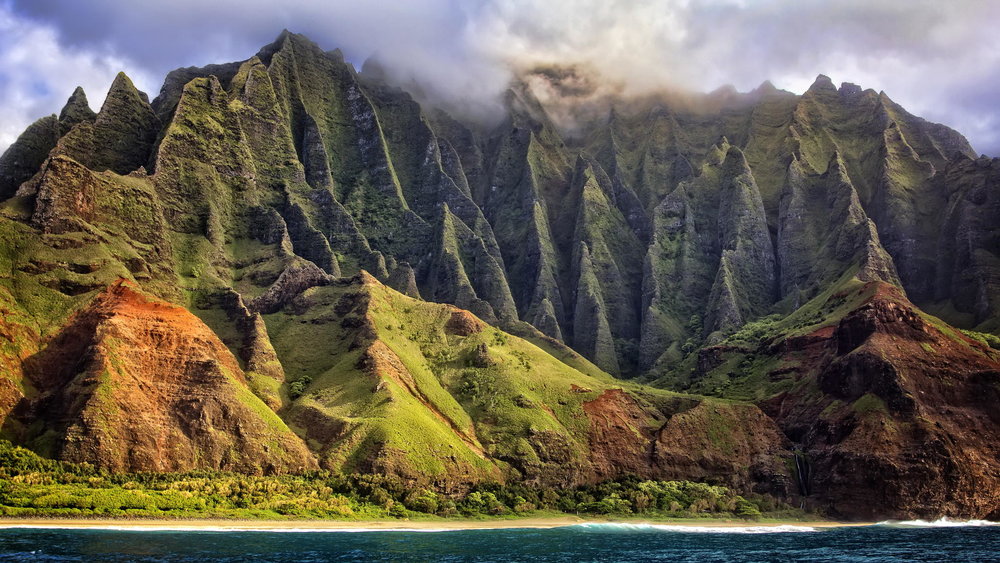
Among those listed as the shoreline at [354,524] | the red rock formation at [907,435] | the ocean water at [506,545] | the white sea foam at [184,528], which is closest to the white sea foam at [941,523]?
the red rock formation at [907,435]

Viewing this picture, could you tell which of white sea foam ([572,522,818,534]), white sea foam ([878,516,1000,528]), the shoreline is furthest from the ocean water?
white sea foam ([878,516,1000,528])

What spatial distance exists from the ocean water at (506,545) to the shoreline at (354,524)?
3959 millimetres

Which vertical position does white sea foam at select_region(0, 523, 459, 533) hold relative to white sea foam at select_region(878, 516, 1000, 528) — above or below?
below

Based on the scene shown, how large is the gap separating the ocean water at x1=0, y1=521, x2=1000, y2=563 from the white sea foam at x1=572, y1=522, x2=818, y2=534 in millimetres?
1931

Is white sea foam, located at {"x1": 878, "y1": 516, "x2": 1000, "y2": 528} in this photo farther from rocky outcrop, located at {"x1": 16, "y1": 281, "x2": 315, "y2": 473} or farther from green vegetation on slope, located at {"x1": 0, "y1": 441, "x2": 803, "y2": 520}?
rocky outcrop, located at {"x1": 16, "y1": 281, "x2": 315, "y2": 473}

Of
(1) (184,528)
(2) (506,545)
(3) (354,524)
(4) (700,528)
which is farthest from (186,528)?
(4) (700,528)

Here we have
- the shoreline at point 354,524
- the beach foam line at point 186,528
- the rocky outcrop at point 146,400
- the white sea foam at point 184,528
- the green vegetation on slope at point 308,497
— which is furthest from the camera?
the rocky outcrop at point 146,400

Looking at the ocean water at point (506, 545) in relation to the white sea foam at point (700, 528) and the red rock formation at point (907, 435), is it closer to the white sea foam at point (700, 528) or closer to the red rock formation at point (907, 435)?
the white sea foam at point (700, 528)

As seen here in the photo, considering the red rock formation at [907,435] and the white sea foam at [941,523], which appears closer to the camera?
the white sea foam at [941,523]

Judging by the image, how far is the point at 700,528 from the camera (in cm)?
16362

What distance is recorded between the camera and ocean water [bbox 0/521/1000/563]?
100500 mm

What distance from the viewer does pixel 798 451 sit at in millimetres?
196875

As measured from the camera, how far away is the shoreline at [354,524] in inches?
4732

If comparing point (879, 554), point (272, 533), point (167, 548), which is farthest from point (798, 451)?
point (167, 548)
